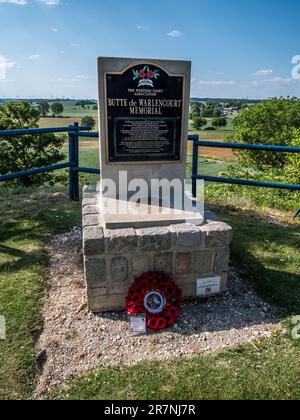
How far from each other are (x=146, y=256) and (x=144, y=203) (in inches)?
30.6

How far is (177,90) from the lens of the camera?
11.9ft

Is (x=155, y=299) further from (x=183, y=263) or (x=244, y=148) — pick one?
(x=244, y=148)

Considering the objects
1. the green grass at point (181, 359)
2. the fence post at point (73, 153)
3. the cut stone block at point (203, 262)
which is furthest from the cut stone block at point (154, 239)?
the fence post at point (73, 153)

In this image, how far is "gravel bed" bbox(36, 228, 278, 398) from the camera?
2531 mm

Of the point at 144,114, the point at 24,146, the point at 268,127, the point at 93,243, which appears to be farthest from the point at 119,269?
the point at 268,127

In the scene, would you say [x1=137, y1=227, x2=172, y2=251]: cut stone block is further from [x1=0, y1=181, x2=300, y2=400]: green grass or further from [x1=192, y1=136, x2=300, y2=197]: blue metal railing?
[x1=192, y1=136, x2=300, y2=197]: blue metal railing

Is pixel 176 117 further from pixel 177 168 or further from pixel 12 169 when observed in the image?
pixel 12 169

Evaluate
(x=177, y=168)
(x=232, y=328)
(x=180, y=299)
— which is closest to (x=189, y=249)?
(x=180, y=299)

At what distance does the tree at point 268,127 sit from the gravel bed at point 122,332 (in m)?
22.3

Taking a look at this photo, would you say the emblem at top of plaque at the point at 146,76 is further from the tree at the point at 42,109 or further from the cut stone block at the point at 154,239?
the tree at the point at 42,109

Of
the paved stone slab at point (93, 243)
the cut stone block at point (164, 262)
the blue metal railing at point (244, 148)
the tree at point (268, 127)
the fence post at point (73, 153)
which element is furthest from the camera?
the tree at point (268, 127)

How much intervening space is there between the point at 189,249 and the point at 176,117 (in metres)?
1.49

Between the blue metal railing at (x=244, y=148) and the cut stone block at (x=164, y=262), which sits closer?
the cut stone block at (x=164, y=262)

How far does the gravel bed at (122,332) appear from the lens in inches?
99.7
